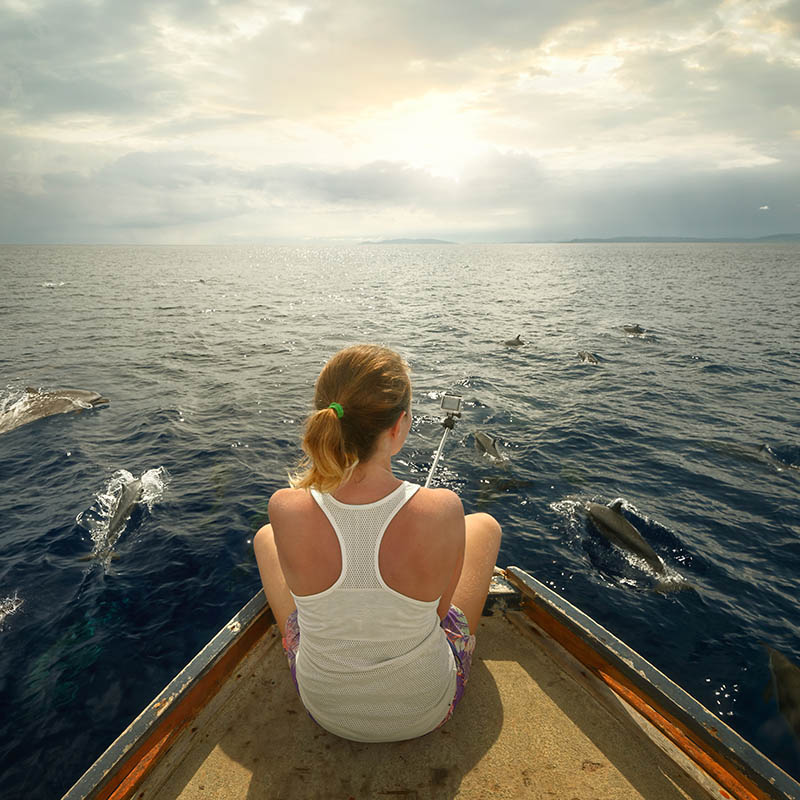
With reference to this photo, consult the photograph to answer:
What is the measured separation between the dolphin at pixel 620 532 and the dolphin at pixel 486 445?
3153 mm

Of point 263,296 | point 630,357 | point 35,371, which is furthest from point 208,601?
point 263,296

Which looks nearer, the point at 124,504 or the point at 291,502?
the point at 291,502

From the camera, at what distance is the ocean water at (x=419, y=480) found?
586 cm

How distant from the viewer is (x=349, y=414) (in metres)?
2.73

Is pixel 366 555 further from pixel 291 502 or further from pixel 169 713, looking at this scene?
pixel 169 713

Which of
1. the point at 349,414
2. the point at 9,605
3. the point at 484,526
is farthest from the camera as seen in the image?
the point at 9,605


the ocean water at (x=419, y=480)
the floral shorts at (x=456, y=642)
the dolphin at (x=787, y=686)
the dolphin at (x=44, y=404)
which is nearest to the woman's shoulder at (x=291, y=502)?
the floral shorts at (x=456, y=642)

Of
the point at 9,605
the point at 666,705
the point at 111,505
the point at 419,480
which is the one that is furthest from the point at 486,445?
the point at 9,605

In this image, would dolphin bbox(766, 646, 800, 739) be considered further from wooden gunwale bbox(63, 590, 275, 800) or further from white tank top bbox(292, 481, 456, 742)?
wooden gunwale bbox(63, 590, 275, 800)

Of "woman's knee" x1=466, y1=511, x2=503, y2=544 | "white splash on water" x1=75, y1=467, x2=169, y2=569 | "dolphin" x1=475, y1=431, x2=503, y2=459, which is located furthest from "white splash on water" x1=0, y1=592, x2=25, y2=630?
"dolphin" x1=475, y1=431, x2=503, y2=459

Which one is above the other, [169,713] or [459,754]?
[169,713]

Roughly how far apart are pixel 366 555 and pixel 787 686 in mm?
6204

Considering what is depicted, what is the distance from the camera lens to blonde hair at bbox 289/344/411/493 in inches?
105

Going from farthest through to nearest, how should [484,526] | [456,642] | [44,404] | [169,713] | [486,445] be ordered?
[44,404], [486,445], [484,526], [456,642], [169,713]
